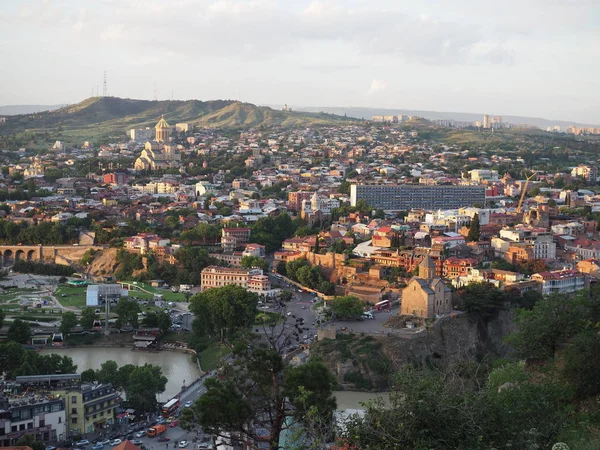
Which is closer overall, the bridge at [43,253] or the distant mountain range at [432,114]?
the bridge at [43,253]

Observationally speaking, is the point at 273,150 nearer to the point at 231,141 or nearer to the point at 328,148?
the point at 328,148

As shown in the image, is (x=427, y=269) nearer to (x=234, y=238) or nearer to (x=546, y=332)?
(x=546, y=332)

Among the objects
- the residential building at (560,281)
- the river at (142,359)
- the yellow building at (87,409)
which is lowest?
the river at (142,359)

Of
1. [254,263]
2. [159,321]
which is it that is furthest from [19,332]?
[254,263]

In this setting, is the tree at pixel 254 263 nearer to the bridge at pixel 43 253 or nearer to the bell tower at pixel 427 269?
the bell tower at pixel 427 269

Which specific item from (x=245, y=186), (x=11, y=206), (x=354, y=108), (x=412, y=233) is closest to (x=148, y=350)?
(x=412, y=233)

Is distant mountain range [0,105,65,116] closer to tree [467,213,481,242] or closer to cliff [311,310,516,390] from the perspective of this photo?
tree [467,213,481,242]

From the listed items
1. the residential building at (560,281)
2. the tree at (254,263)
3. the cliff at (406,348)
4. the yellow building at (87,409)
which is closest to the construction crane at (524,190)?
the residential building at (560,281)
